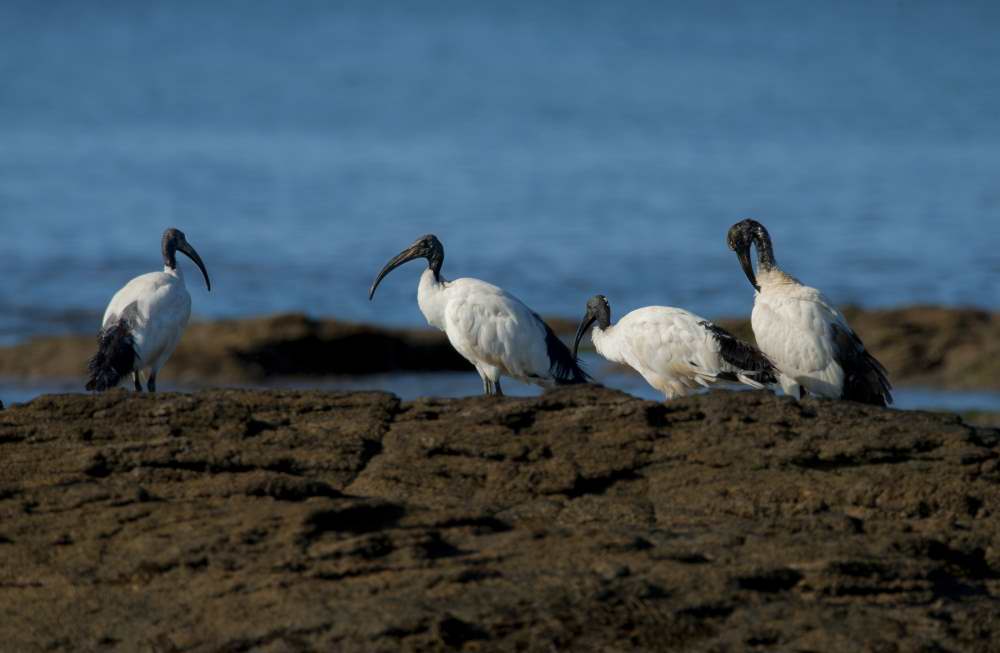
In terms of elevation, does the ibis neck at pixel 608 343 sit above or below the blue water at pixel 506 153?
below

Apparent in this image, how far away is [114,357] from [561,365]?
10.4ft

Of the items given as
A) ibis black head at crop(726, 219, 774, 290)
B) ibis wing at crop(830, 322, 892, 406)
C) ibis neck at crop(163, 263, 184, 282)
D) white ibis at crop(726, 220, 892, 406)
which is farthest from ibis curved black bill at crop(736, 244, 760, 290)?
ibis neck at crop(163, 263, 184, 282)

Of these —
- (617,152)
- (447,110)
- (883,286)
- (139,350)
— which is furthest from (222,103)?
(139,350)

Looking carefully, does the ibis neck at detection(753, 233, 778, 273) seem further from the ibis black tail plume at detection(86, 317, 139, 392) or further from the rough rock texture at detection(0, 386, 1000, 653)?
the ibis black tail plume at detection(86, 317, 139, 392)

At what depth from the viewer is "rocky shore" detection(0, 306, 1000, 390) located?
71.0ft

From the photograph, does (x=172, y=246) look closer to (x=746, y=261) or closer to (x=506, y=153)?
(x=746, y=261)

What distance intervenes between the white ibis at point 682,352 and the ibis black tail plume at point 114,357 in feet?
11.2

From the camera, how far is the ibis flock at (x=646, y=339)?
11391 millimetres

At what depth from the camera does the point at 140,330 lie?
41.8ft

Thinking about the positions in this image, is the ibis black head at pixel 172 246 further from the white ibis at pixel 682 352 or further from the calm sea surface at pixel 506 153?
the calm sea surface at pixel 506 153

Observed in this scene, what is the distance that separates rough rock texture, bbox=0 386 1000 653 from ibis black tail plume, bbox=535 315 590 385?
3038 mm

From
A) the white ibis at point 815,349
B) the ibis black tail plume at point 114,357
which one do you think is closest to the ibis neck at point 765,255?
the white ibis at point 815,349

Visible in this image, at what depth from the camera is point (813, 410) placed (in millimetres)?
9562

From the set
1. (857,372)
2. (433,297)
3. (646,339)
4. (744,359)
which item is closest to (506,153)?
(433,297)
